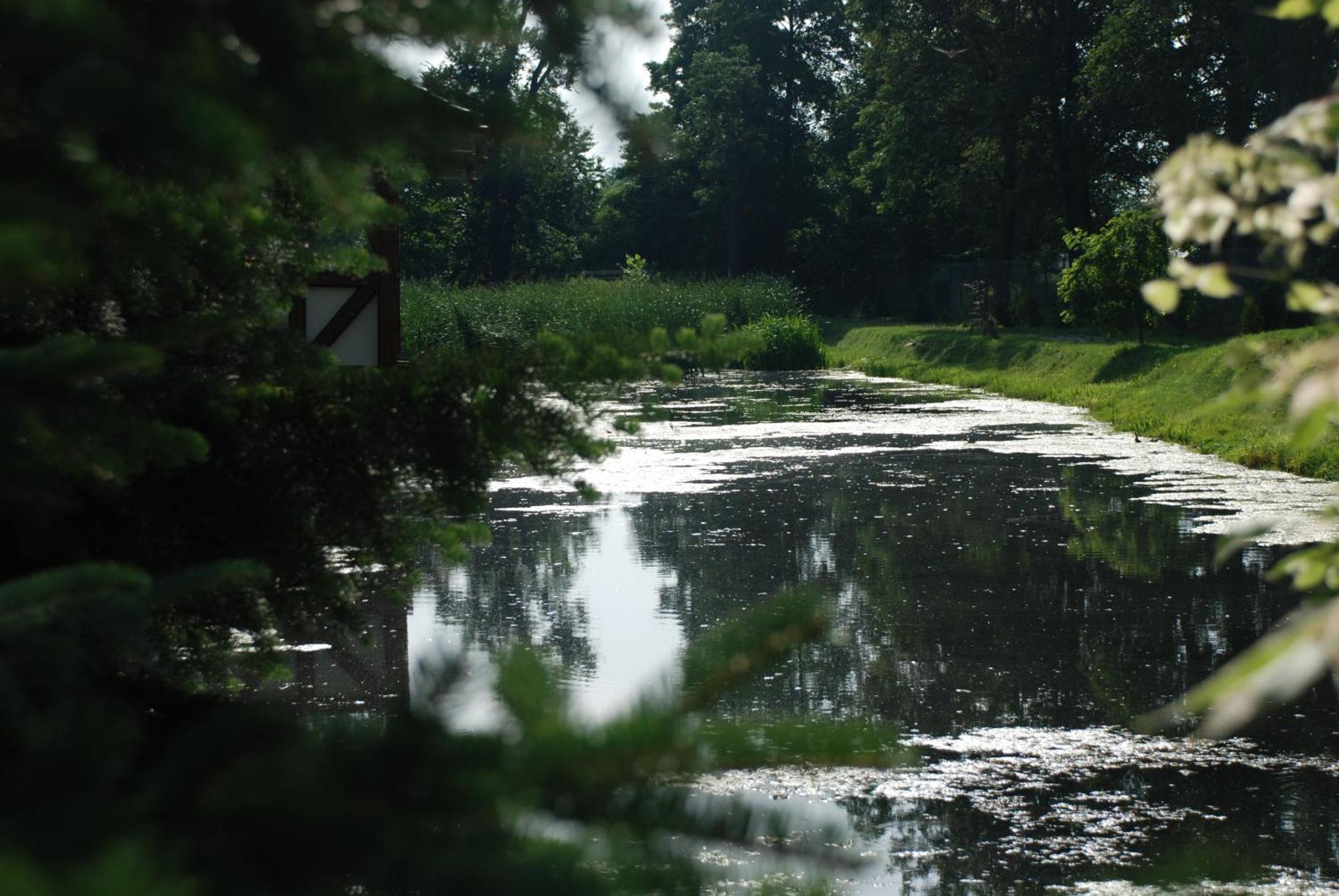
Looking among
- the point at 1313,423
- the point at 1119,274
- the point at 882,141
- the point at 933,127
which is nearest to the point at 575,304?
the point at 1119,274

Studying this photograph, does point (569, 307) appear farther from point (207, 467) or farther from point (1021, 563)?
point (207, 467)

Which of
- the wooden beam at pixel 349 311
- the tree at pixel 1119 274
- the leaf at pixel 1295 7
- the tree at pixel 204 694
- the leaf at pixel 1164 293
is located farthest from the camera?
the tree at pixel 1119 274

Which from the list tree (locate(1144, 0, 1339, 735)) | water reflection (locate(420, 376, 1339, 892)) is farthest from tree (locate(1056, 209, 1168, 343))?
tree (locate(1144, 0, 1339, 735))

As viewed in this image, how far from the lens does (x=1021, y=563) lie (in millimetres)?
8398

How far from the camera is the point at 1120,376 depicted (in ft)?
72.6

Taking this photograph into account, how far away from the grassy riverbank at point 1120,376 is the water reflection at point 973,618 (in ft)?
1.92

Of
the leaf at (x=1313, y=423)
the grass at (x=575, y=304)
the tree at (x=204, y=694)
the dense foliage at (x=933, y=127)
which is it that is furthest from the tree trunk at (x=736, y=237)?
the leaf at (x=1313, y=423)

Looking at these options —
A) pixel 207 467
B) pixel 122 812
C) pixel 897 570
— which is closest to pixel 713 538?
pixel 897 570

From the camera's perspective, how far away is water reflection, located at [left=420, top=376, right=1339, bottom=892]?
4078 mm

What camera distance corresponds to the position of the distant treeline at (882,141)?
97.8ft

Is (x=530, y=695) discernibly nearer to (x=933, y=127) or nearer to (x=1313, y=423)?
(x=1313, y=423)

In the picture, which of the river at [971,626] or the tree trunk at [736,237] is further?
the tree trunk at [736,237]

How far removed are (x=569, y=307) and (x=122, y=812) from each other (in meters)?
30.9

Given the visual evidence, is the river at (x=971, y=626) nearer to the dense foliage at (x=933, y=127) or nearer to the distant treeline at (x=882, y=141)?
the distant treeline at (x=882, y=141)
